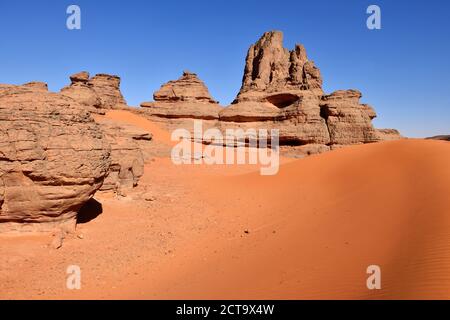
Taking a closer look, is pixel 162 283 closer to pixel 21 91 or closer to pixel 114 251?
pixel 114 251

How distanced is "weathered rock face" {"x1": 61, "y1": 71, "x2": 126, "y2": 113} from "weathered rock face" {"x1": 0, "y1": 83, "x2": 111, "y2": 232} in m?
24.2

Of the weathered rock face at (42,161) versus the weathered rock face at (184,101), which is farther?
the weathered rock face at (184,101)

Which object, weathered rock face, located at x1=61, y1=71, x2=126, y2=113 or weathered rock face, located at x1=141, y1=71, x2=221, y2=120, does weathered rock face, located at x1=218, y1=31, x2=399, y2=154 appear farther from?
weathered rock face, located at x1=61, y1=71, x2=126, y2=113

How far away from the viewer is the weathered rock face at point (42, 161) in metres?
5.91

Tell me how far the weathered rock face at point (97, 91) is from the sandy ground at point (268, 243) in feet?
74.3

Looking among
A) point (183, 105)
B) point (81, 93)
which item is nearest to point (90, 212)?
point (81, 93)

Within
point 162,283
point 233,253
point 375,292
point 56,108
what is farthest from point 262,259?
point 56,108

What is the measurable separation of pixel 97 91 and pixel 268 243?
110ft

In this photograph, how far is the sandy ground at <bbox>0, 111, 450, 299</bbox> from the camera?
14.7 ft

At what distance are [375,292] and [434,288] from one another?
0.66 metres
